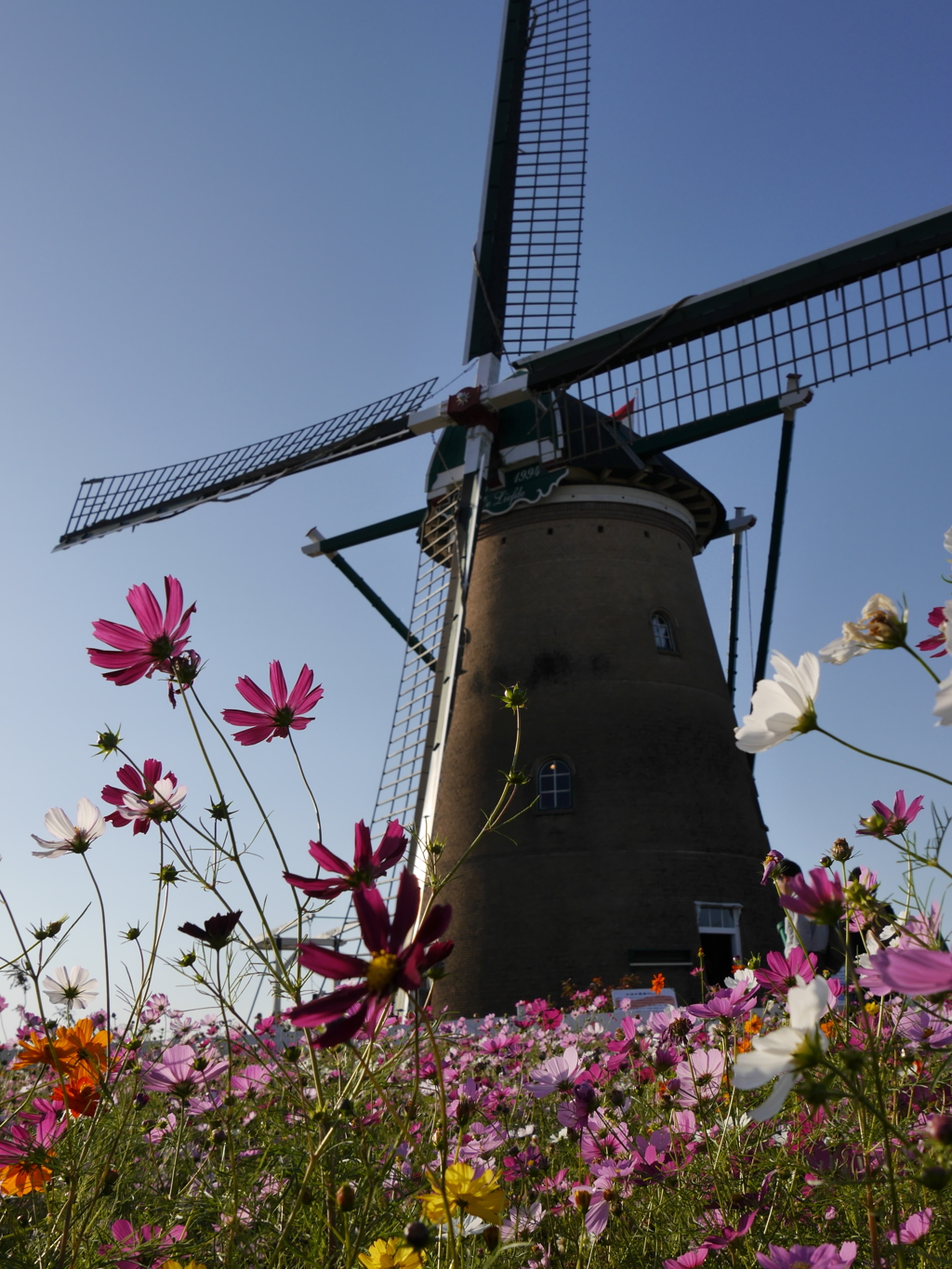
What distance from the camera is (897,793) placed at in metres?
1.50

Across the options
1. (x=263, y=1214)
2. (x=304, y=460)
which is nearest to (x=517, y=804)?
(x=304, y=460)

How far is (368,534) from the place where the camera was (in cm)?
1451

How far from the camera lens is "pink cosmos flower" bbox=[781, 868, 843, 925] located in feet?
3.25

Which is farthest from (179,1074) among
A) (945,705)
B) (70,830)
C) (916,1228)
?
(945,705)

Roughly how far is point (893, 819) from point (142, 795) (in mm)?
1328

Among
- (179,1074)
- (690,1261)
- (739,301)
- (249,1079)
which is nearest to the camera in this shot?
(690,1261)

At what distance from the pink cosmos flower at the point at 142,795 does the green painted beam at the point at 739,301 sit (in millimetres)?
11289

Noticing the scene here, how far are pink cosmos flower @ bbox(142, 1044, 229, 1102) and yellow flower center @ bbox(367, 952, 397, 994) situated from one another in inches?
38.0

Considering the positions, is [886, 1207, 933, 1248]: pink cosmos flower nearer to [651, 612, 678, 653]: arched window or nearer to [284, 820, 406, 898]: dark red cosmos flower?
[284, 820, 406, 898]: dark red cosmos flower

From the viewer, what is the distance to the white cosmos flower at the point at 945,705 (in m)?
0.92

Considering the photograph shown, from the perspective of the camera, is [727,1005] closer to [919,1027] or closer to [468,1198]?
[919,1027]

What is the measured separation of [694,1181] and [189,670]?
4.61 ft

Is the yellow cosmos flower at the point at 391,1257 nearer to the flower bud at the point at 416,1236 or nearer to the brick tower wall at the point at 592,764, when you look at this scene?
the flower bud at the point at 416,1236

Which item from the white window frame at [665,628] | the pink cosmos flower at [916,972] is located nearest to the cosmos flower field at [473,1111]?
the pink cosmos flower at [916,972]
